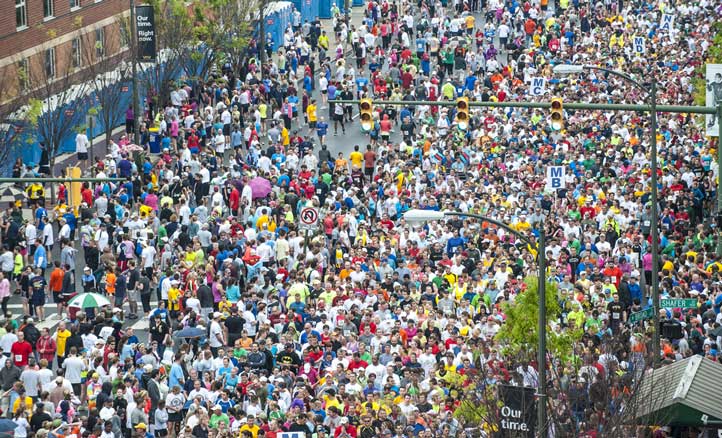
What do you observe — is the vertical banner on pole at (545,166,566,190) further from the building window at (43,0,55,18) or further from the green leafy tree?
the building window at (43,0,55,18)

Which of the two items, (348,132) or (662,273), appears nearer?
(662,273)

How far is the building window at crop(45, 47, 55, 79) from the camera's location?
2132 inches

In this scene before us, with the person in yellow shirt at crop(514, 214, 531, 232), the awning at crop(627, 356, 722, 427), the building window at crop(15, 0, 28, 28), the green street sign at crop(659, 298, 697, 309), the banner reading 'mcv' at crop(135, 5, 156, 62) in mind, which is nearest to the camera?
the awning at crop(627, 356, 722, 427)

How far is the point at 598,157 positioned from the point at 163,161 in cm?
1163

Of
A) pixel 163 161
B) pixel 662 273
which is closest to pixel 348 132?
pixel 163 161

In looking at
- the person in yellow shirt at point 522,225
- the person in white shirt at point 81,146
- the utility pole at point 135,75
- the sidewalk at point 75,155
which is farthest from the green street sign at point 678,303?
the person in white shirt at point 81,146

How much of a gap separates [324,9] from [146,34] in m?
22.3

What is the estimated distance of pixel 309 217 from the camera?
38781mm

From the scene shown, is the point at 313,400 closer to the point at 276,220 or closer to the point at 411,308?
the point at 411,308

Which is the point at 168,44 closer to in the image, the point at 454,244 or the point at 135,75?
the point at 135,75

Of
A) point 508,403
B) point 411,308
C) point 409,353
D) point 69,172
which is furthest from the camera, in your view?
point 69,172

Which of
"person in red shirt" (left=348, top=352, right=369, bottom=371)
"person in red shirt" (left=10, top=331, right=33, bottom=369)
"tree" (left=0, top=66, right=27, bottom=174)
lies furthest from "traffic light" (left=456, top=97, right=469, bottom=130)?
"tree" (left=0, top=66, right=27, bottom=174)

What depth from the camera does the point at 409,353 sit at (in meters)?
30.9

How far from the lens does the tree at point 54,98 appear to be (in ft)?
165
